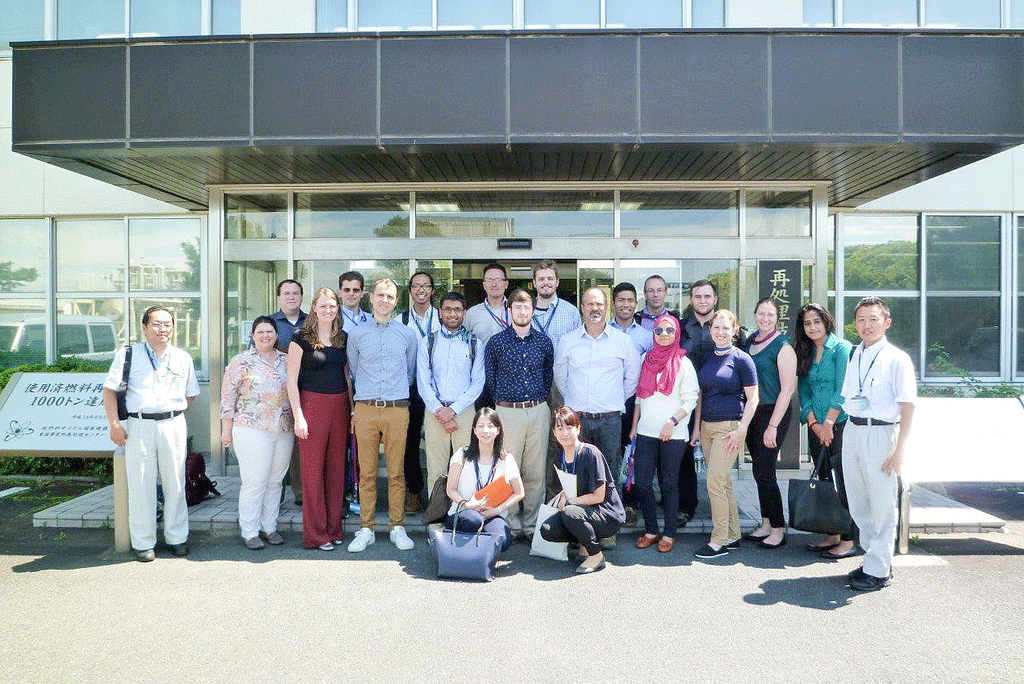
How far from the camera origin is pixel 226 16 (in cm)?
878

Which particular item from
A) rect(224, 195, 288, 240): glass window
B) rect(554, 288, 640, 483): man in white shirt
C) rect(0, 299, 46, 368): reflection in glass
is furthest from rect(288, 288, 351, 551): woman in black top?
rect(0, 299, 46, 368): reflection in glass

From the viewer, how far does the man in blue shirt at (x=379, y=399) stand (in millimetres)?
4953

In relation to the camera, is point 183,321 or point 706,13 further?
point 183,321

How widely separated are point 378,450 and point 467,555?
123 centimetres

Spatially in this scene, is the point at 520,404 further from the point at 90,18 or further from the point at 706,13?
the point at 90,18

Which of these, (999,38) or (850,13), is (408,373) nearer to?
(999,38)

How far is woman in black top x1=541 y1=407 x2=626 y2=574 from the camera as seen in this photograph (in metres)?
4.47

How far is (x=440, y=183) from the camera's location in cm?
750

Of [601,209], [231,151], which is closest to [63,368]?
[231,151]

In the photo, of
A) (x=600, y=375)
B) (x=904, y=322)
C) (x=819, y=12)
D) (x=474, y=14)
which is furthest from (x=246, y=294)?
(x=904, y=322)

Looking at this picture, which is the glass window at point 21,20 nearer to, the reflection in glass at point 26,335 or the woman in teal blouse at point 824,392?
the reflection in glass at point 26,335

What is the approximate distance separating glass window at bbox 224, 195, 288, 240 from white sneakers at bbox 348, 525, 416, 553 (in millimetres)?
4131

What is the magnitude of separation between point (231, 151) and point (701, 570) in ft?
18.0

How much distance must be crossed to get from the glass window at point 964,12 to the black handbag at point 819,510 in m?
7.69
